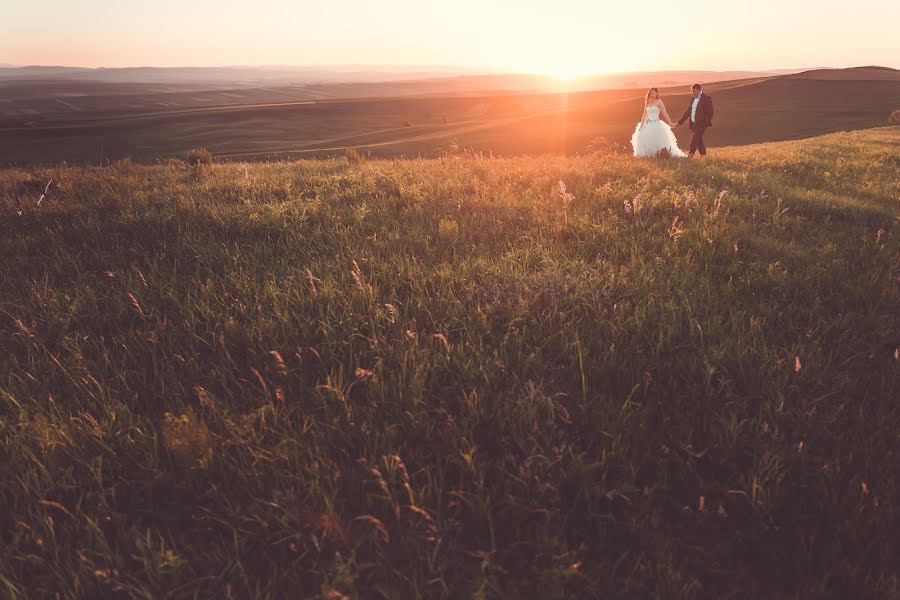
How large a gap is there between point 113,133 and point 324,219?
66.8 m

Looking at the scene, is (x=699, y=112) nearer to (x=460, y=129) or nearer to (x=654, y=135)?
(x=654, y=135)

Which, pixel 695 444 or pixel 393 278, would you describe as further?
pixel 393 278

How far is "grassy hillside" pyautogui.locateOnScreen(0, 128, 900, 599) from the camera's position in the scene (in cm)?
148

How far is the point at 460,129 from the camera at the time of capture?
142ft

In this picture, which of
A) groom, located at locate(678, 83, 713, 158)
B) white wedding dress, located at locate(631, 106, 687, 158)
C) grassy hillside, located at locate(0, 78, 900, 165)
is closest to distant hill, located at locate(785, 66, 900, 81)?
grassy hillside, located at locate(0, 78, 900, 165)

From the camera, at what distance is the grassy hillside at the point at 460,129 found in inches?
1393

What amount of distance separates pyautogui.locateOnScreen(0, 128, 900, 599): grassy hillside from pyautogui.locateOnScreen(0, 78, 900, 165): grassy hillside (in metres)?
25.8

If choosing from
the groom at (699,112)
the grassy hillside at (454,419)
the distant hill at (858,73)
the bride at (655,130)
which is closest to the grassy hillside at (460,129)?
the groom at (699,112)

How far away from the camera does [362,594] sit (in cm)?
141

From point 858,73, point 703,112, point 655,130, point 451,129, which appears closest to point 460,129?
point 451,129

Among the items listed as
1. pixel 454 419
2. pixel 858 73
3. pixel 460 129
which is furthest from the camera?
pixel 858 73

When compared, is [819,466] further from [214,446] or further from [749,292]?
[214,446]

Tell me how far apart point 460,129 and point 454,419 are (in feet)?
147

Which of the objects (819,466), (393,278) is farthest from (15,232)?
(819,466)
